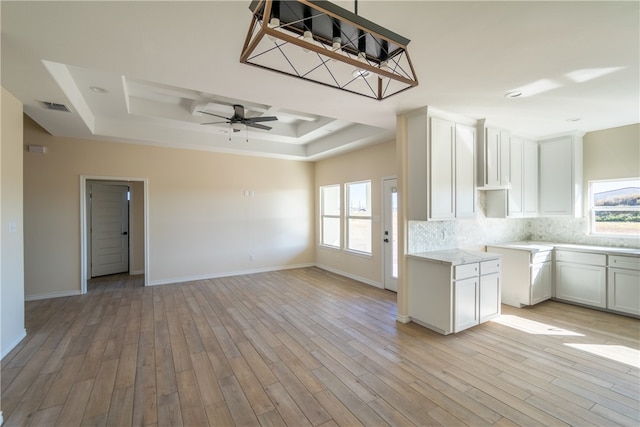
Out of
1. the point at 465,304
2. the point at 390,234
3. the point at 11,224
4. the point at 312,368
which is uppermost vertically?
the point at 11,224

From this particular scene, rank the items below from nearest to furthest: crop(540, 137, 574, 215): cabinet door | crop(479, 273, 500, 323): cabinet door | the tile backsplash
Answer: crop(479, 273, 500, 323): cabinet door → the tile backsplash → crop(540, 137, 574, 215): cabinet door

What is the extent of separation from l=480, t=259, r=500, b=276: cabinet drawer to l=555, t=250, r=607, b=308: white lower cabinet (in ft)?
5.34

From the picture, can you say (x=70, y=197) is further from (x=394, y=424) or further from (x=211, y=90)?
(x=394, y=424)

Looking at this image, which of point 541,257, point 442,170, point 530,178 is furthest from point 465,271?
point 530,178

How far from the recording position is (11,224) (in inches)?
116

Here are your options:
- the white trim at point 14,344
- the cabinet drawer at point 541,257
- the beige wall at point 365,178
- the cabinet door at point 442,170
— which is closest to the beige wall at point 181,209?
the beige wall at point 365,178

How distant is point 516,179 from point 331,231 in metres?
4.01

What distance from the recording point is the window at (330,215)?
266 inches

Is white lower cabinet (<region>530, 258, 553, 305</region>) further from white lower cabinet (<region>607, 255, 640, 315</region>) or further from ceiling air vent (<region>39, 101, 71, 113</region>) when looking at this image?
ceiling air vent (<region>39, 101, 71, 113</region>)

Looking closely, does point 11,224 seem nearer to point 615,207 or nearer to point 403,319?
point 403,319

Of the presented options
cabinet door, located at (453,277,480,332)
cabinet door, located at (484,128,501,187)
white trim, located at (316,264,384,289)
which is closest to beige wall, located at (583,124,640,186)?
cabinet door, located at (484,128,501,187)

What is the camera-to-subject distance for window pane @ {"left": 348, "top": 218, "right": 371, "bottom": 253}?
5824mm

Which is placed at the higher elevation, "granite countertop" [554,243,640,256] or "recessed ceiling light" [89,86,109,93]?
"recessed ceiling light" [89,86,109,93]

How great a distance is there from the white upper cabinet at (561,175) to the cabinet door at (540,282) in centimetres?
98
